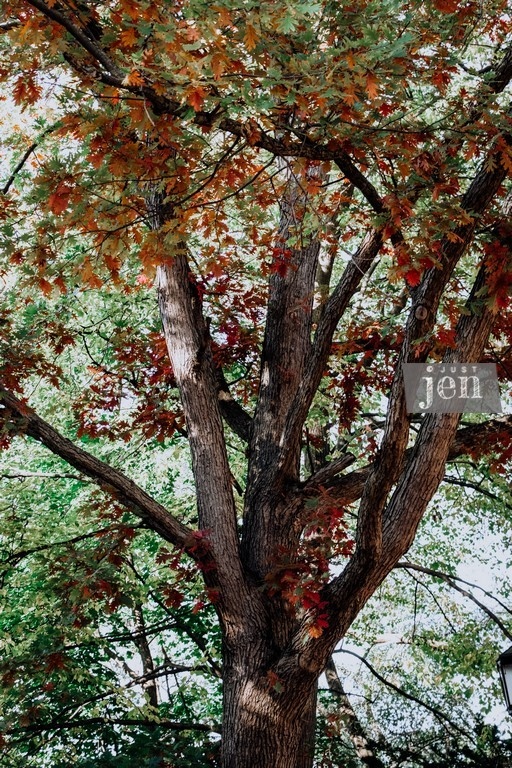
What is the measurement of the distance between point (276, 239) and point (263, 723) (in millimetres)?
3049

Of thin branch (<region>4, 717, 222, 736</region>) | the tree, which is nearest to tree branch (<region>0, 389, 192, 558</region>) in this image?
the tree

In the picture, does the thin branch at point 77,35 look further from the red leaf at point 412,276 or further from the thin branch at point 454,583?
the thin branch at point 454,583

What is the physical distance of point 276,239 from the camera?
18.4ft

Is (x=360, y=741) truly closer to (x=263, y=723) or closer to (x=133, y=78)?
(x=263, y=723)

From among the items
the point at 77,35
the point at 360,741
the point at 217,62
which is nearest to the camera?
the point at 217,62

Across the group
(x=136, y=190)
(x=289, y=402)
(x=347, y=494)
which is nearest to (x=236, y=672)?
(x=347, y=494)

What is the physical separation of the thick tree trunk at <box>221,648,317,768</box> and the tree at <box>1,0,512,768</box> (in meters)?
0.01

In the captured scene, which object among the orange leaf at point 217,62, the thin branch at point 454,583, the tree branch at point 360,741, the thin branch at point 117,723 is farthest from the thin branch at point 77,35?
→ the tree branch at point 360,741

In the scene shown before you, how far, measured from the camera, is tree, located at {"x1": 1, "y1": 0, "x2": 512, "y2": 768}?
135 inches

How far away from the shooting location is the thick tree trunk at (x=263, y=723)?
14.0 feet

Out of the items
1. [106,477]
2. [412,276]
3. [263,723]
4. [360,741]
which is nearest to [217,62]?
[412,276]

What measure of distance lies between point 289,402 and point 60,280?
1.89m

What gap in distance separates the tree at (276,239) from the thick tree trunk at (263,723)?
11 millimetres

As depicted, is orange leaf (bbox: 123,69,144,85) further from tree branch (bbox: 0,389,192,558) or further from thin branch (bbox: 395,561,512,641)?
thin branch (bbox: 395,561,512,641)
